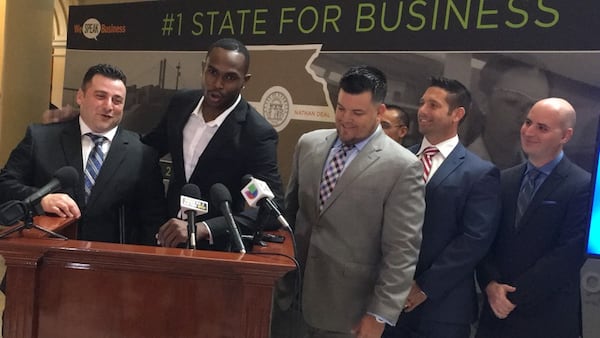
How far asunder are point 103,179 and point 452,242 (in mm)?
1273

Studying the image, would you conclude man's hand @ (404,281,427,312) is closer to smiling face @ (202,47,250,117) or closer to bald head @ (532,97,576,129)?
bald head @ (532,97,576,129)

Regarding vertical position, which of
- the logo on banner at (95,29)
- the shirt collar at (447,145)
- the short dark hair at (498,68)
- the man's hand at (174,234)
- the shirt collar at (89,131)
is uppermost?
the logo on banner at (95,29)

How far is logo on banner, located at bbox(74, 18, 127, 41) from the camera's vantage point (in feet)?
13.2

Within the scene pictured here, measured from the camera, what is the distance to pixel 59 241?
1394 millimetres

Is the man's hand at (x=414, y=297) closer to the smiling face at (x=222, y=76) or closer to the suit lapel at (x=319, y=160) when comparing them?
the suit lapel at (x=319, y=160)

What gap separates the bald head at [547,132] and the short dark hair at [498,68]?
0.30 metres

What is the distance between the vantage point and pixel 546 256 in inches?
80.2

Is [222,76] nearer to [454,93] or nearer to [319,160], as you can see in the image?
[319,160]

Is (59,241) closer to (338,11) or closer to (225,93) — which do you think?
(225,93)

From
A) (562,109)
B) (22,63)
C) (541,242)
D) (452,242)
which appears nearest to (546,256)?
(541,242)

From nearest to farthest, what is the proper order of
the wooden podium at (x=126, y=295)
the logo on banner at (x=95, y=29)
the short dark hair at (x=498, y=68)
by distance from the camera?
Answer: the wooden podium at (x=126, y=295)
the short dark hair at (x=498, y=68)
the logo on banner at (x=95, y=29)

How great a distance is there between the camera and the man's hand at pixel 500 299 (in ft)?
6.82

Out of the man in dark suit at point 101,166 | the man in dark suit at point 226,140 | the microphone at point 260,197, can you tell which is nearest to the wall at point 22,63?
the man in dark suit at point 101,166

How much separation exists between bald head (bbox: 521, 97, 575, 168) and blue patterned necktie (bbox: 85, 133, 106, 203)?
1.61 meters
